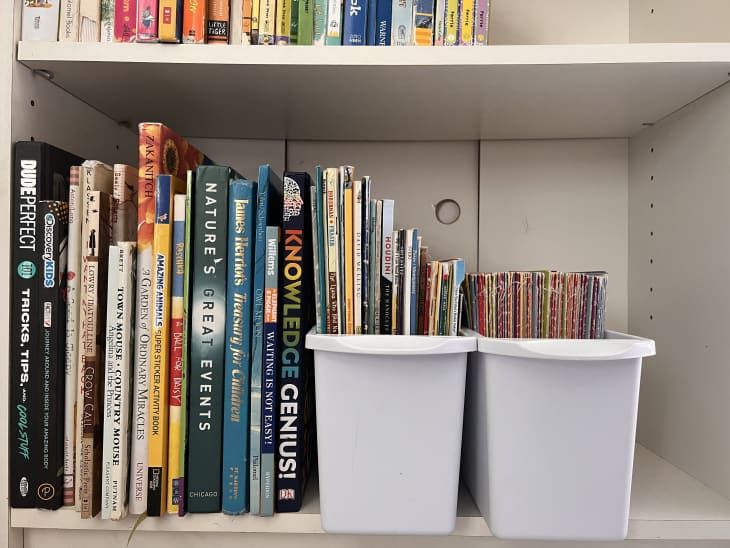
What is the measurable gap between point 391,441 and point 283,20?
1.75 feet

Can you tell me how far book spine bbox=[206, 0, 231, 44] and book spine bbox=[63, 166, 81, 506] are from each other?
0.23 metres

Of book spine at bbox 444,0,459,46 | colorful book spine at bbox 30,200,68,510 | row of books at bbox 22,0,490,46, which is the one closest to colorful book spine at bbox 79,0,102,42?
row of books at bbox 22,0,490,46

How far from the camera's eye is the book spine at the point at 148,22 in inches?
25.3

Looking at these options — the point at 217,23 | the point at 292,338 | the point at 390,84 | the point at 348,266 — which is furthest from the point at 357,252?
the point at 217,23

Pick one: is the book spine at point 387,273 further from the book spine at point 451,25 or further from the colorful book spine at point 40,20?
the colorful book spine at point 40,20

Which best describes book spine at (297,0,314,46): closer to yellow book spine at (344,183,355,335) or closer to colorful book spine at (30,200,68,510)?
yellow book spine at (344,183,355,335)

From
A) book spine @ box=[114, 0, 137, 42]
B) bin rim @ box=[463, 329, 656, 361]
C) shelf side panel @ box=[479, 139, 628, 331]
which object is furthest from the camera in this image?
shelf side panel @ box=[479, 139, 628, 331]

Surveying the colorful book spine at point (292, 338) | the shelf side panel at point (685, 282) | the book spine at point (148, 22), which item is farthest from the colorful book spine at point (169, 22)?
the shelf side panel at point (685, 282)

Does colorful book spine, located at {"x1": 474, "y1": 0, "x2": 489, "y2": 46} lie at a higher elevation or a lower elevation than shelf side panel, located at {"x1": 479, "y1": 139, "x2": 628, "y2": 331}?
higher

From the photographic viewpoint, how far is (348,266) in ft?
2.05

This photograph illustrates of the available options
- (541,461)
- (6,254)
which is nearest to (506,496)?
(541,461)

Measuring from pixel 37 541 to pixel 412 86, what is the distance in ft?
2.39

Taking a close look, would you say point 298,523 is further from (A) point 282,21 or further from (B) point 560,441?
(A) point 282,21

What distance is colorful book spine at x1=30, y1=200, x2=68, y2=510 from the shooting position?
62 cm
